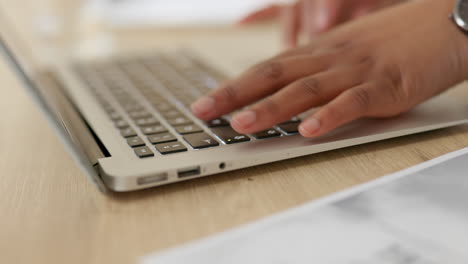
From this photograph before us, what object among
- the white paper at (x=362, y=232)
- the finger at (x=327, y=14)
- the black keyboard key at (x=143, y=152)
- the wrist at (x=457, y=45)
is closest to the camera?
the white paper at (x=362, y=232)

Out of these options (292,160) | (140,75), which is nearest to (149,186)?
(292,160)

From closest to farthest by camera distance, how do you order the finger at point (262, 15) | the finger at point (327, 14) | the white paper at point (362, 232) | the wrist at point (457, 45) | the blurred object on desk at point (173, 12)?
the white paper at point (362, 232) < the wrist at point (457, 45) < the finger at point (327, 14) < the finger at point (262, 15) < the blurred object on desk at point (173, 12)

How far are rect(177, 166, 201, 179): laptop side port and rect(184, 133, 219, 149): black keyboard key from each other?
4 cm

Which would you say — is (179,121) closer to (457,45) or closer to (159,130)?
(159,130)

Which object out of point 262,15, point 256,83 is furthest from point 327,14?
point 256,83

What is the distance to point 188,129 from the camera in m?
0.46

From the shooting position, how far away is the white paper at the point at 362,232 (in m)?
0.28

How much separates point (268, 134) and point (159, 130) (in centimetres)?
12

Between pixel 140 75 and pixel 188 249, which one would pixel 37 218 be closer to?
pixel 188 249

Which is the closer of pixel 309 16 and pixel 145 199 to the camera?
pixel 145 199

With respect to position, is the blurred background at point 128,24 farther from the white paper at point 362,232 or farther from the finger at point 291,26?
the white paper at point 362,232

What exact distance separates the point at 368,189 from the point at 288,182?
0.07 meters

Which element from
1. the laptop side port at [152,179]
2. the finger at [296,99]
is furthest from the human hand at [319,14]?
the laptop side port at [152,179]

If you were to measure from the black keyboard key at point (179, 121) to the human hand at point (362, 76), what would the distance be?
2 cm
